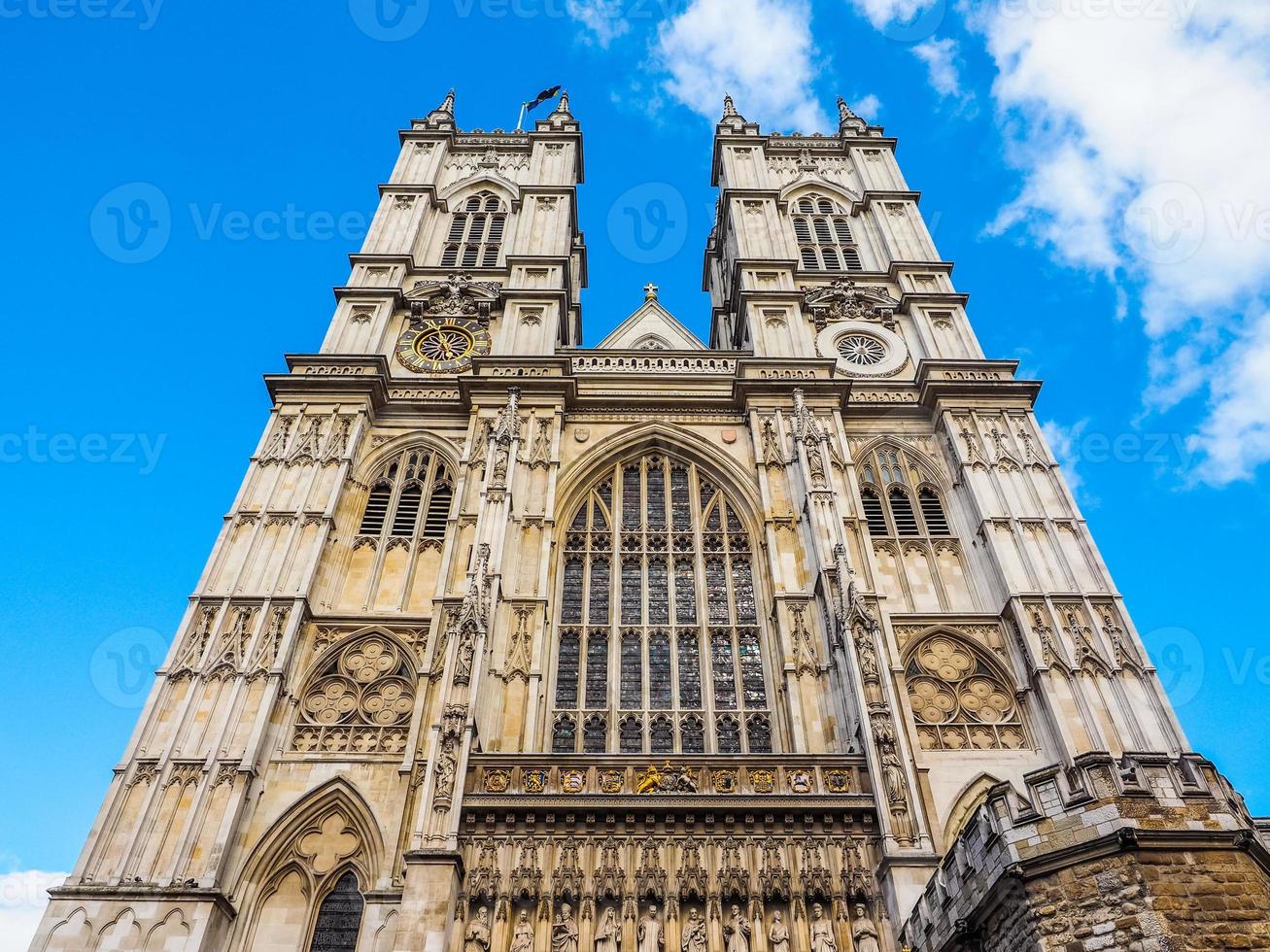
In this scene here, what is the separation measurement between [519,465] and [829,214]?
56.7 ft

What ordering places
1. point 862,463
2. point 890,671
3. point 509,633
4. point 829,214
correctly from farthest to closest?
point 829,214, point 862,463, point 509,633, point 890,671

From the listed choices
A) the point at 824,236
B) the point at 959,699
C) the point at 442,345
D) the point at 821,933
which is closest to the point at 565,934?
the point at 821,933

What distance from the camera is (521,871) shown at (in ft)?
49.4

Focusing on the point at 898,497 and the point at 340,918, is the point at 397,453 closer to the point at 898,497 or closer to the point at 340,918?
the point at 340,918

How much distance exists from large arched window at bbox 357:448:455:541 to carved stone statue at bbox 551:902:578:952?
10283mm

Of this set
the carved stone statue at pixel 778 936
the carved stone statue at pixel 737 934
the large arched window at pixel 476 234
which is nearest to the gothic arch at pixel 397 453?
the large arched window at pixel 476 234

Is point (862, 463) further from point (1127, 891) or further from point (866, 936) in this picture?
point (1127, 891)

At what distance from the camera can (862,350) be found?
91.7 feet

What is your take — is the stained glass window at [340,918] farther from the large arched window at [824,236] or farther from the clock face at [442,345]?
the large arched window at [824,236]

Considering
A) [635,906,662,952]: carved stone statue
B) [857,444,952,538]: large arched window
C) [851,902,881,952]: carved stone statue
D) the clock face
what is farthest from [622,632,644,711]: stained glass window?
the clock face

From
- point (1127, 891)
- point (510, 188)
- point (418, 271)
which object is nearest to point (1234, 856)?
point (1127, 891)

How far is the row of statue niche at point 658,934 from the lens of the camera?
14.3 metres

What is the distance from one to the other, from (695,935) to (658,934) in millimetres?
573

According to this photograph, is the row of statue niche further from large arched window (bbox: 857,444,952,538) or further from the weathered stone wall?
large arched window (bbox: 857,444,952,538)
